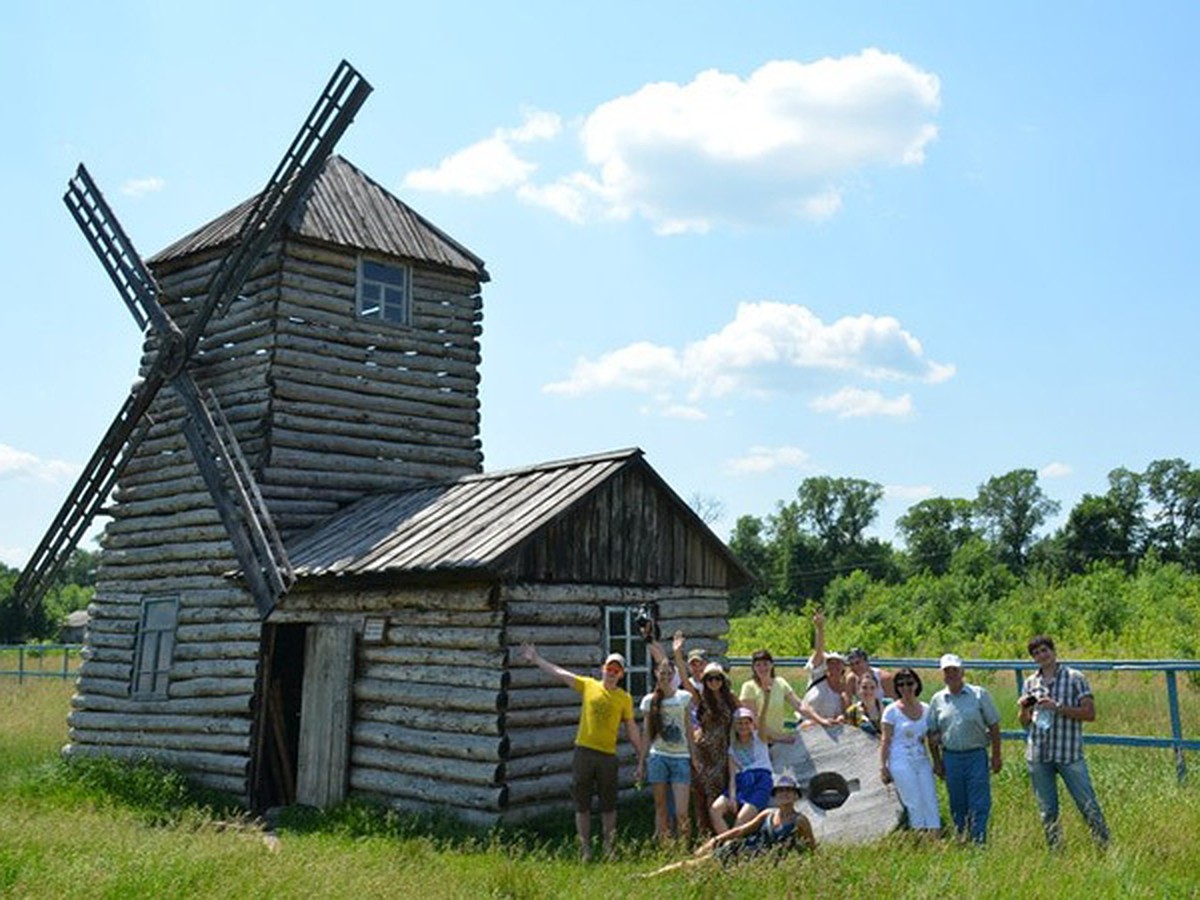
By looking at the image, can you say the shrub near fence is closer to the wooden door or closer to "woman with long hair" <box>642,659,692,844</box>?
the wooden door

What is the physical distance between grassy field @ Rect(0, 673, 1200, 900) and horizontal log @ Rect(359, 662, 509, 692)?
1447 mm

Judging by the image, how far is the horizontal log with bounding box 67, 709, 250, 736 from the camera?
15164 mm

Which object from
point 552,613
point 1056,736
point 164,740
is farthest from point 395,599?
point 1056,736

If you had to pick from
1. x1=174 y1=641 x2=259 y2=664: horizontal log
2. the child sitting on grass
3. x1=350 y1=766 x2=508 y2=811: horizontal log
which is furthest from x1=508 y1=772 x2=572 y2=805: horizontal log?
x1=174 y1=641 x2=259 y2=664: horizontal log

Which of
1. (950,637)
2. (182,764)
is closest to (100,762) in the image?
(182,764)

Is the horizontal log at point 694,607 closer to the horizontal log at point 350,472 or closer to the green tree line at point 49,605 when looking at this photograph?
the horizontal log at point 350,472

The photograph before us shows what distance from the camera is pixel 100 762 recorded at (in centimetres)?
1494

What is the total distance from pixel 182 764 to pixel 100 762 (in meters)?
1.05

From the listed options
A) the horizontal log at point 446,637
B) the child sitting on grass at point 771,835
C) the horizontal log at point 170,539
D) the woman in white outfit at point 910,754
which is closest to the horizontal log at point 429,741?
the horizontal log at point 446,637

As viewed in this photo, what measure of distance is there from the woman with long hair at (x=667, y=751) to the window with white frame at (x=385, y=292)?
30.7 ft

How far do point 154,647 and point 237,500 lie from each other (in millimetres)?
3086

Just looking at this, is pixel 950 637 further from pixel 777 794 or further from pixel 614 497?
pixel 777 794

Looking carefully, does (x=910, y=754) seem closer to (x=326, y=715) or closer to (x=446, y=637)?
(x=446, y=637)

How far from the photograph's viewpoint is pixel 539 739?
40.7 ft
